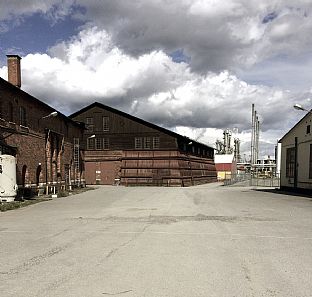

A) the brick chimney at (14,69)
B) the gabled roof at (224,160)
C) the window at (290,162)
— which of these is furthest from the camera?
the gabled roof at (224,160)

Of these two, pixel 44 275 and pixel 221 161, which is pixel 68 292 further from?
pixel 221 161

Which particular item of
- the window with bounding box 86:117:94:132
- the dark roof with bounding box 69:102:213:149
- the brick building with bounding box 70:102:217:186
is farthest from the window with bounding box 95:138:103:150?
the dark roof with bounding box 69:102:213:149

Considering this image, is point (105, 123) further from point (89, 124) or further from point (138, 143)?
point (138, 143)

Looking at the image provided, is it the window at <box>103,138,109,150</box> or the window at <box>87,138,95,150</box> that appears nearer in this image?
the window at <box>103,138,109,150</box>

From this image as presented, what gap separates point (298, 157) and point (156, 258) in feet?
97.0

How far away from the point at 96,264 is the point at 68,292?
168 cm

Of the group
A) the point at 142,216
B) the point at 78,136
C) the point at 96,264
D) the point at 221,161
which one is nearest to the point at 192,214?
the point at 142,216

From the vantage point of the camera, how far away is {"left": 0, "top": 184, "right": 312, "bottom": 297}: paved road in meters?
5.68

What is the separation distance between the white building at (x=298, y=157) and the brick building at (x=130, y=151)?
48.1 feet

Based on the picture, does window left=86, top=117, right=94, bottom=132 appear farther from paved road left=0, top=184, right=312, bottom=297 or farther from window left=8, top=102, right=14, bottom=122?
paved road left=0, top=184, right=312, bottom=297

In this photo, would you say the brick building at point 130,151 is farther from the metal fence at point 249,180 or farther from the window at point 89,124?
the metal fence at point 249,180

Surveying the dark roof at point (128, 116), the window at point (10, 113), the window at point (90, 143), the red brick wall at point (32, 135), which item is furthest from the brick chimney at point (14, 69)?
the window at point (90, 143)

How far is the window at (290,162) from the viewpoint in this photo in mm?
35409

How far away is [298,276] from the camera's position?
251 inches
